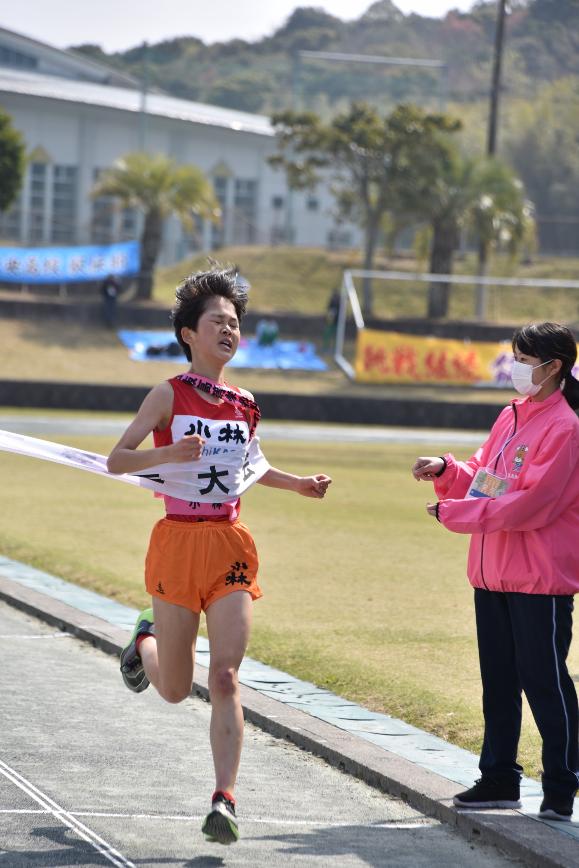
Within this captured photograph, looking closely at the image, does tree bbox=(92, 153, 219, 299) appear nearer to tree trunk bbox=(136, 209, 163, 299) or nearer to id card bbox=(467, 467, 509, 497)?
tree trunk bbox=(136, 209, 163, 299)

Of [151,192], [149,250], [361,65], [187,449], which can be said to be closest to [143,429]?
[187,449]

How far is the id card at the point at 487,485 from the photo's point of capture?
493cm

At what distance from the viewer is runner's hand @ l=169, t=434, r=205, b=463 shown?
4.66 m

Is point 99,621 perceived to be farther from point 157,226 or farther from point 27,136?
point 27,136

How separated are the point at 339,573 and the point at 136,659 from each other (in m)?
5.36

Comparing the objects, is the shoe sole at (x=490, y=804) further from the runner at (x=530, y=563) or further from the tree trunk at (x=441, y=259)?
the tree trunk at (x=441, y=259)

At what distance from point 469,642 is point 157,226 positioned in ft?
110

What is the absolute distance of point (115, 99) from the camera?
57.3m

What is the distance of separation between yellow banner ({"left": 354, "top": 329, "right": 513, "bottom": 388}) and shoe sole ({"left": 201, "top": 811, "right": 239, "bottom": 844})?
29.8 metres

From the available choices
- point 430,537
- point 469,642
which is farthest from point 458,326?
point 469,642

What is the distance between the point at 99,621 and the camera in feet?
27.6

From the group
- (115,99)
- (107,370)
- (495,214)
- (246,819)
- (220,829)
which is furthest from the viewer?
(115,99)

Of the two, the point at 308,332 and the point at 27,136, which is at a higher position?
the point at 27,136

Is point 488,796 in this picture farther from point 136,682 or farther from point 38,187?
point 38,187
